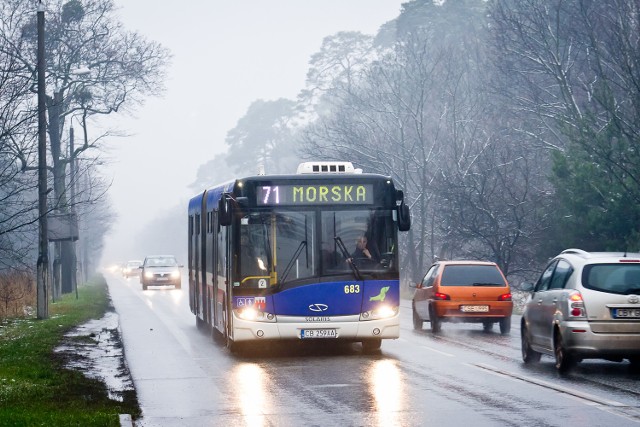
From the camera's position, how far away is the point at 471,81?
233 ft

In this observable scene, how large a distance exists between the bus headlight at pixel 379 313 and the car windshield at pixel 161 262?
1767 inches

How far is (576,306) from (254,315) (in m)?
5.96

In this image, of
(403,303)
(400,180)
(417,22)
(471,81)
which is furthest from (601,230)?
(417,22)

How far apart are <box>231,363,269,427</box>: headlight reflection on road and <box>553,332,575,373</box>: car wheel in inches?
156

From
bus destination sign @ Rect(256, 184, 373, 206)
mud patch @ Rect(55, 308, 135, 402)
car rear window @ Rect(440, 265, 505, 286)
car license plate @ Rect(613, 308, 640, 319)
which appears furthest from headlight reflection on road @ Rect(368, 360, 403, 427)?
car rear window @ Rect(440, 265, 505, 286)

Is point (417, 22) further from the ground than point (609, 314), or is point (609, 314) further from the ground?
point (417, 22)

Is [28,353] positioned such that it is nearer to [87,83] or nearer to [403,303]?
[403,303]

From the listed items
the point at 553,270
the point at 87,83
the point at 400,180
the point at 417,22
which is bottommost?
the point at 553,270

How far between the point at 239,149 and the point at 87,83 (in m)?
83.7

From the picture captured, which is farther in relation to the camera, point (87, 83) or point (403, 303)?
point (87, 83)

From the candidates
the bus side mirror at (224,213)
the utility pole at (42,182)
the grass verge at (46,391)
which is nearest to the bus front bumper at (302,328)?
the bus side mirror at (224,213)

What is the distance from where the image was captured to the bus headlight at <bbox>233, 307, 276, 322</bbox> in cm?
2045

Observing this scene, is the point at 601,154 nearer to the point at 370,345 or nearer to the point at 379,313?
the point at 370,345

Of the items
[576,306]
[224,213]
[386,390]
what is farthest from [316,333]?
[576,306]
